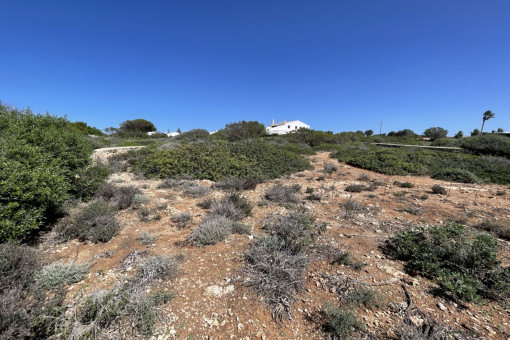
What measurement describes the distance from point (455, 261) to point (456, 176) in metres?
8.65

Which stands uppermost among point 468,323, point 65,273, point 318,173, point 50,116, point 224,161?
point 50,116

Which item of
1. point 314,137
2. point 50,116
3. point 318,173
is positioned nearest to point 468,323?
point 318,173

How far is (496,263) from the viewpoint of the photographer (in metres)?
2.84

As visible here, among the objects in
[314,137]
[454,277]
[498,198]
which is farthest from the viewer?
[314,137]

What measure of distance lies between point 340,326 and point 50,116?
1083 cm

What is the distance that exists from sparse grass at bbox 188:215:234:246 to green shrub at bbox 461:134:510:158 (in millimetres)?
21075

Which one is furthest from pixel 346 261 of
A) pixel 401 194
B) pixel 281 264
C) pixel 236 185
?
pixel 401 194

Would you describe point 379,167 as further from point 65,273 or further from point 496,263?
point 65,273

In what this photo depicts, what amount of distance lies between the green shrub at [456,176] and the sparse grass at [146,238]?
39.1ft

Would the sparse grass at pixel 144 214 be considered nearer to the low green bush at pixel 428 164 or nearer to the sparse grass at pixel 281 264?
the sparse grass at pixel 281 264

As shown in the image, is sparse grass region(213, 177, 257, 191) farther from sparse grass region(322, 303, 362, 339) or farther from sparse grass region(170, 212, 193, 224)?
sparse grass region(322, 303, 362, 339)

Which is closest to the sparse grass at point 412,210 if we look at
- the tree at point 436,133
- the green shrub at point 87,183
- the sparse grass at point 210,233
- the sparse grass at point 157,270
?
the sparse grass at point 210,233

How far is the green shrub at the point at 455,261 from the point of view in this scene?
2498 mm

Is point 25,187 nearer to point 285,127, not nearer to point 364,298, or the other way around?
point 364,298
